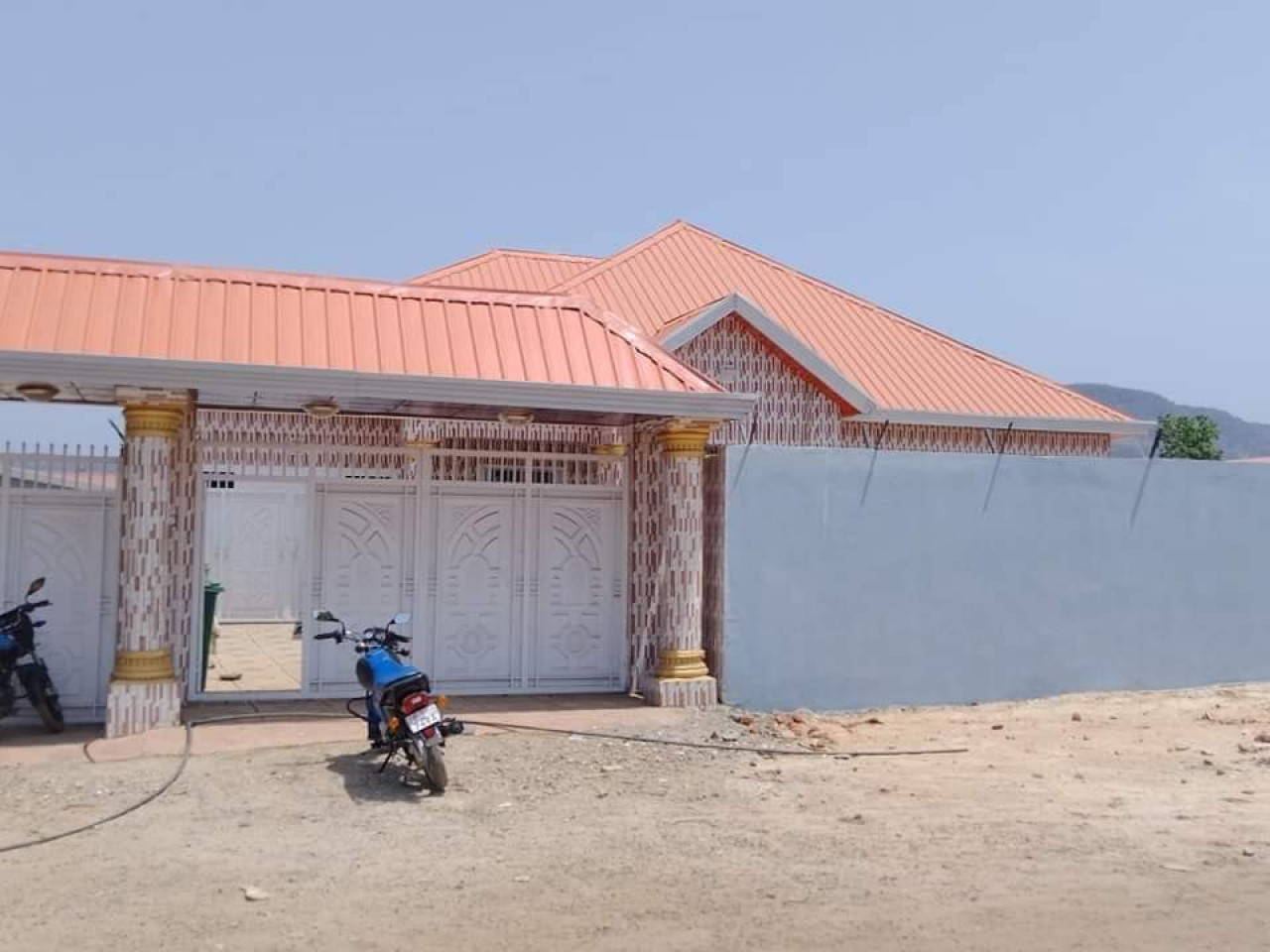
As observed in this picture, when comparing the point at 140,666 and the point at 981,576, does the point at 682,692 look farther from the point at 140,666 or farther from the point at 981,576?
the point at 140,666

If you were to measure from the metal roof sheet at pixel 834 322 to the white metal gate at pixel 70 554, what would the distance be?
8.63 metres

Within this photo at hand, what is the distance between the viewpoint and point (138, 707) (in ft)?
29.1

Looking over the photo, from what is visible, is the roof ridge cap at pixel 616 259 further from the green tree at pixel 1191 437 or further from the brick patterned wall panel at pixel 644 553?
the green tree at pixel 1191 437

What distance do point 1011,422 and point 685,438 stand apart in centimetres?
889

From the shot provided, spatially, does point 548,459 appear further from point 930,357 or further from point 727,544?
point 930,357

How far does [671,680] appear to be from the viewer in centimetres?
1030

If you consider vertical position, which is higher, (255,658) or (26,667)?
(26,667)

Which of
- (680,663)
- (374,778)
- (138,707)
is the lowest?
(374,778)

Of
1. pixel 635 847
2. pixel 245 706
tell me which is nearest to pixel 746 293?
pixel 245 706

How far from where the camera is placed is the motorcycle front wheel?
7.37m

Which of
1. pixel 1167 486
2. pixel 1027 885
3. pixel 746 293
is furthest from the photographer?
pixel 746 293

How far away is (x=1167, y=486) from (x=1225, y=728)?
283 cm

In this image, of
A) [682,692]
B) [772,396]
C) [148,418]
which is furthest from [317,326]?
[772,396]

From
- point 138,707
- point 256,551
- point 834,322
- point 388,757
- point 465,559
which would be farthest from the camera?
point 256,551
